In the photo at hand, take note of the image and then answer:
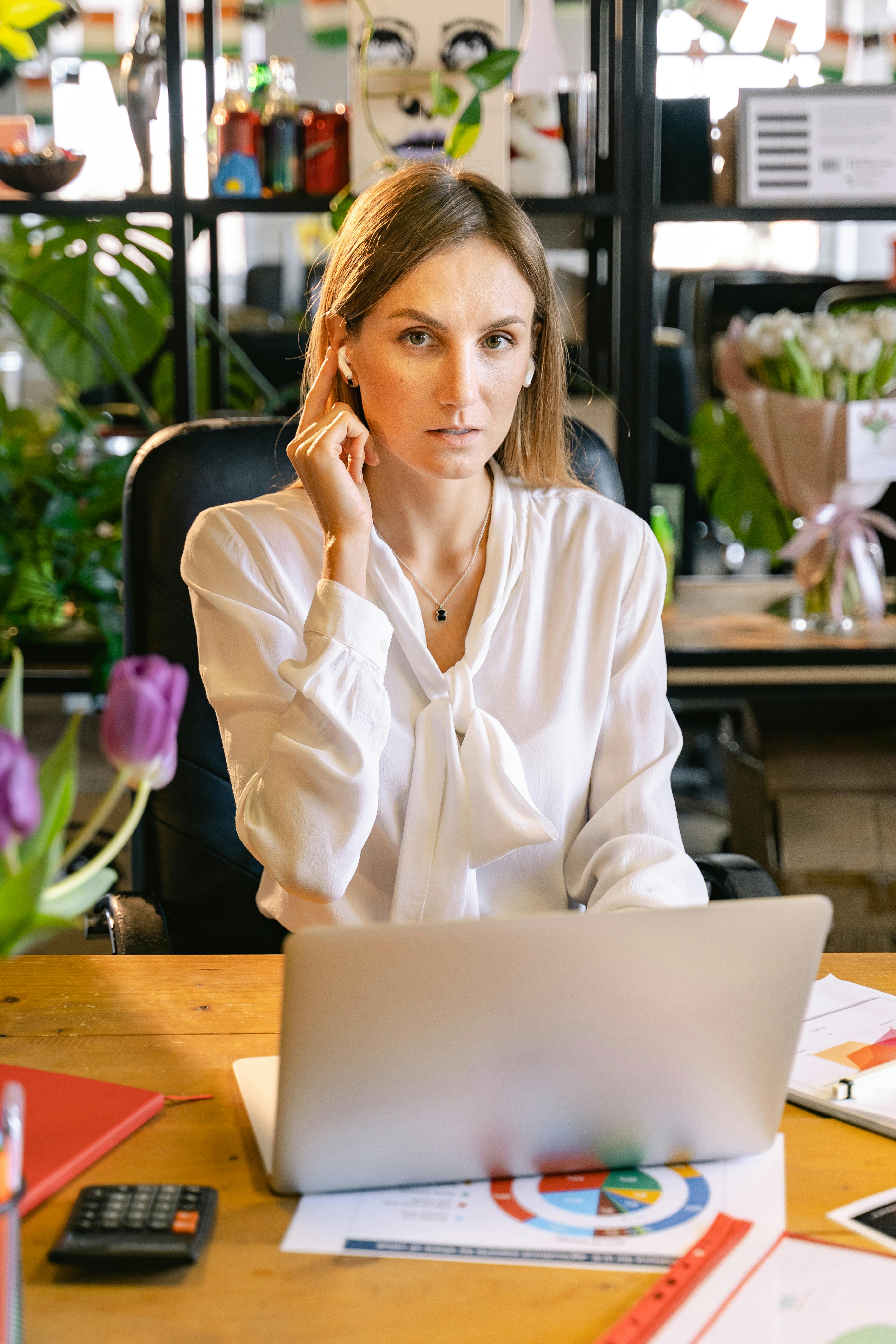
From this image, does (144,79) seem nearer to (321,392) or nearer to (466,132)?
(466,132)

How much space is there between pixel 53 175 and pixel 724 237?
562cm

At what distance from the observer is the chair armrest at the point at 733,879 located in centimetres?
126

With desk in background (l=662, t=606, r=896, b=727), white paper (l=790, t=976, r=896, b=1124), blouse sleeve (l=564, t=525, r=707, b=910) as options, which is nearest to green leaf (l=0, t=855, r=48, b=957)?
white paper (l=790, t=976, r=896, b=1124)

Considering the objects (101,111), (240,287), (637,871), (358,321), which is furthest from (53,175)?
(240,287)

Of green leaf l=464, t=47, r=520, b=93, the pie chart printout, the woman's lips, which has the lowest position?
the pie chart printout

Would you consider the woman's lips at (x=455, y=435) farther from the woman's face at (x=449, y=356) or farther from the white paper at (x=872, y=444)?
the white paper at (x=872, y=444)

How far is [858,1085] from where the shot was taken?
86 cm

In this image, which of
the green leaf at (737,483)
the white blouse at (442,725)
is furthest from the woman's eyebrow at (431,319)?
the green leaf at (737,483)

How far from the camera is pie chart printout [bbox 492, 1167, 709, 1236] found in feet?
2.40

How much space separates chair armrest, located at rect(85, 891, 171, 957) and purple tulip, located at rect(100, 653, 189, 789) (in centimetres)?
62

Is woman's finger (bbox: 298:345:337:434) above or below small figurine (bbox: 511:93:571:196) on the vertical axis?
below

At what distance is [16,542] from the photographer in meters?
2.23

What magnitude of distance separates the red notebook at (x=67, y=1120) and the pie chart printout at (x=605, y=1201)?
0.77ft

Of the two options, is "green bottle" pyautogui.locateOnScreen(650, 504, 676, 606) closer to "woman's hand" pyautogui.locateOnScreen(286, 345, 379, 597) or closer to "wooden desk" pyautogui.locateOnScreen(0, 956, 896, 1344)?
"woman's hand" pyautogui.locateOnScreen(286, 345, 379, 597)
